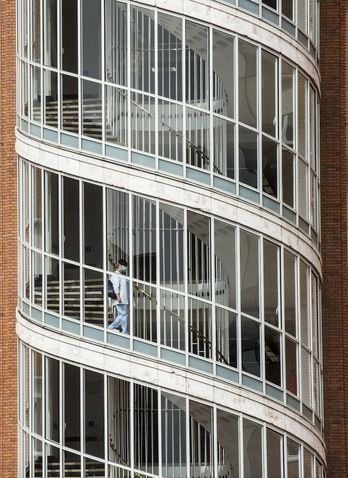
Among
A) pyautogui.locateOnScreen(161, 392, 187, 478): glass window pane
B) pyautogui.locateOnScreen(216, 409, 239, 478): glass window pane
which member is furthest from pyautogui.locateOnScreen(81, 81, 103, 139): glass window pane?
pyautogui.locateOnScreen(216, 409, 239, 478): glass window pane

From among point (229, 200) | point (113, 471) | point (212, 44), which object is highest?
point (212, 44)

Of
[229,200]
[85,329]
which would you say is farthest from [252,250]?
[85,329]

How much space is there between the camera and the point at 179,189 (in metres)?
39.5

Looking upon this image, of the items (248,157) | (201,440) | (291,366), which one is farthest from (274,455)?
(248,157)

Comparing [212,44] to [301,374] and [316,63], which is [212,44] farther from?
[301,374]

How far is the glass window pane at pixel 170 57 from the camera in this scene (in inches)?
1566

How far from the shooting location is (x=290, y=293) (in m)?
40.6

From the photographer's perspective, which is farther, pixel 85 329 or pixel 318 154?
pixel 318 154

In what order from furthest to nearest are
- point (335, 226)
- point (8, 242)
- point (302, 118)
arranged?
point (8, 242)
point (335, 226)
point (302, 118)

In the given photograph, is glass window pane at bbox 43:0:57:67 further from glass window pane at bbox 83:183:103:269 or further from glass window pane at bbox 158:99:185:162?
glass window pane at bbox 83:183:103:269

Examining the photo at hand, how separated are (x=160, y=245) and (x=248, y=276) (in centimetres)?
182

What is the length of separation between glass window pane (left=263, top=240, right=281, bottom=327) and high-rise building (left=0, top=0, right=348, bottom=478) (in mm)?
28

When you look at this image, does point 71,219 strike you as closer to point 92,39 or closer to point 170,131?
point 170,131

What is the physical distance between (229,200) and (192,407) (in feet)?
13.3
